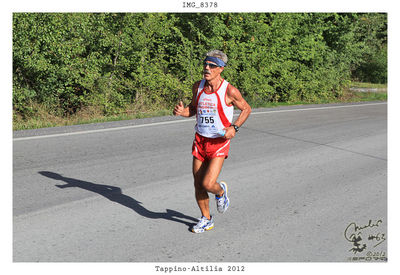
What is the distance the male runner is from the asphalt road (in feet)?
1.47

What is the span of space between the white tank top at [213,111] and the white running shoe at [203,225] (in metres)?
0.96

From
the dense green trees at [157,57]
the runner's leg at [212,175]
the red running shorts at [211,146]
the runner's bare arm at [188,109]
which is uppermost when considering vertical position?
the dense green trees at [157,57]

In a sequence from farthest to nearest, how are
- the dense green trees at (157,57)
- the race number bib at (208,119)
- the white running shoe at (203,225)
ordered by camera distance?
Answer: the dense green trees at (157,57) → the white running shoe at (203,225) → the race number bib at (208,119)

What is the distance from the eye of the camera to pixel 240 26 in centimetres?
1591

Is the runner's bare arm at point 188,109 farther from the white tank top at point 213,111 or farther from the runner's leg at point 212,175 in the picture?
the runner's leg at point 212,175

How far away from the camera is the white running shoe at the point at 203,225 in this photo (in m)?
4.89

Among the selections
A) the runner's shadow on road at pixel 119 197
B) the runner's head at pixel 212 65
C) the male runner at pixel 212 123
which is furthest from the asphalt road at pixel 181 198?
the runner's head at pixel 212 65

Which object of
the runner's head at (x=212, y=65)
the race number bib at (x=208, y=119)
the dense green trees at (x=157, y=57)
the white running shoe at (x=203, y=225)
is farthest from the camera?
the dense green trees at (x=157, y=57)

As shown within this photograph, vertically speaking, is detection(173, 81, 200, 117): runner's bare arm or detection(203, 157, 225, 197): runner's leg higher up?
detection(173, 81, 200, 117): runner's bare arm

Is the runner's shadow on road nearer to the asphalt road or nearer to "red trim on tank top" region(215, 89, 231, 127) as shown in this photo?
the asphalt road

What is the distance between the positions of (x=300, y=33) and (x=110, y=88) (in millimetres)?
9072

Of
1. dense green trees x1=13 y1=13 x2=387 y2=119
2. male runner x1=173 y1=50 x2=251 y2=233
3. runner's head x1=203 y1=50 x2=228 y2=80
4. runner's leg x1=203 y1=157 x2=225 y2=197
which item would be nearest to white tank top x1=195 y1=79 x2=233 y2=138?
male runner x1=173 y1=50 x2=251 y2=233

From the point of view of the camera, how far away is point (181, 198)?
596 cm

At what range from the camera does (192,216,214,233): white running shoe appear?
16.0 feet
